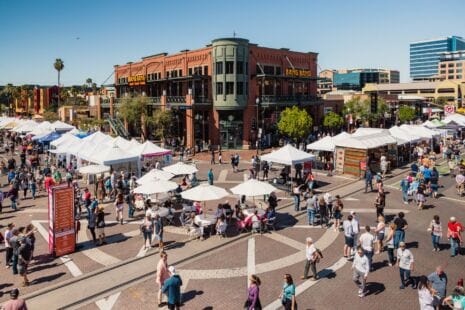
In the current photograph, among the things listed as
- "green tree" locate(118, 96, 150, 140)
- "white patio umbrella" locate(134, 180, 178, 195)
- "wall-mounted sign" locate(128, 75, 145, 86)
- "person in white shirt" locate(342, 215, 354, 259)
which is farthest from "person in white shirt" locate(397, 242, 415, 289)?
"wall-mounted sign" locate(128, 75, 145, 86)

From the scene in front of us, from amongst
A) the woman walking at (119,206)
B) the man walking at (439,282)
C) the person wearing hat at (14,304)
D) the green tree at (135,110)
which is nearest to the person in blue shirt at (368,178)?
the woman walking at (119,206)

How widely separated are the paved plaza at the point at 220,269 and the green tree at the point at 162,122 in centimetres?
2870

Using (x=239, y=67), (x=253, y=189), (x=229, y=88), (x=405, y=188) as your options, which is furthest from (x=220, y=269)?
(x=239, y=67)

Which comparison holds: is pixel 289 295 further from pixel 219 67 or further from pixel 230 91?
pixel 219 67

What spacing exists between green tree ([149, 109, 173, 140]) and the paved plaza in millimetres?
28701

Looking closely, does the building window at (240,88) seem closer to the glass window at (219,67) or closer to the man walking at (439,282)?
the glass window at (219,67)

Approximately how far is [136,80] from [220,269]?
53.0 m

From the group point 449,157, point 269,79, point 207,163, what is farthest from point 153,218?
point 269,79

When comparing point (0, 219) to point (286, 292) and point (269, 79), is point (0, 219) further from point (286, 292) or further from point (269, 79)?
point (269, 79)

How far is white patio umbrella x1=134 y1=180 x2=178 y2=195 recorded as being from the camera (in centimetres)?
1939

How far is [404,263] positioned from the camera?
482 inches

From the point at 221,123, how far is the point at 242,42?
33.2ft

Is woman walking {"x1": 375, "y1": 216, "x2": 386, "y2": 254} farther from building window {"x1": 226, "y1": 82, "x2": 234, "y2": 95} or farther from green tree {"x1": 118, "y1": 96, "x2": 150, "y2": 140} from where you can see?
green tree {"x1": 118, "y1": 96, "x2": 150, "y2": 140}

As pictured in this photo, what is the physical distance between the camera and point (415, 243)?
54.6ft
